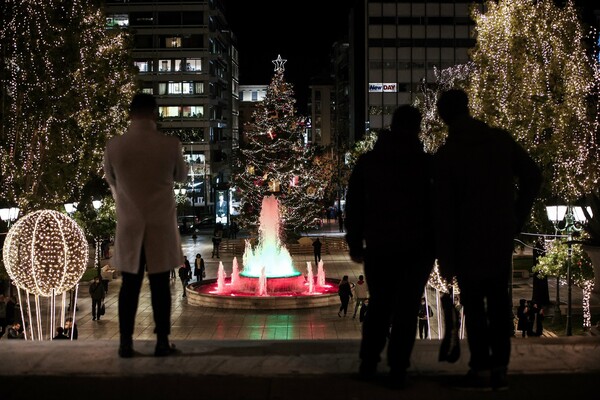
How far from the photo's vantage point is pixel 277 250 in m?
34.9

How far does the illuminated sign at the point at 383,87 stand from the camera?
92000mm

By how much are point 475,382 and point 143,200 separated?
2441mm

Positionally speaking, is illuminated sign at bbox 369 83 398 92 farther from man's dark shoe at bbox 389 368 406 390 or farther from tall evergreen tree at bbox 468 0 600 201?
man's dark shoe at bbox 389 368 406 390

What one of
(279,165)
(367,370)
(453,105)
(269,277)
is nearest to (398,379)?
(367,370)

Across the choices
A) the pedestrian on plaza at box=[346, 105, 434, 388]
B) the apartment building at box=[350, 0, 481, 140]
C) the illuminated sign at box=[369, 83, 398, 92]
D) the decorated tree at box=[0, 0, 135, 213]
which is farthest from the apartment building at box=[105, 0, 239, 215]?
the pedestrian on plaza at box=[346, 105, 434, 388]

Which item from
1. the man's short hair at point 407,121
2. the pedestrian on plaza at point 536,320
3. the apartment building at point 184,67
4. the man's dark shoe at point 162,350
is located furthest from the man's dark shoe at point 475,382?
the apartment building at point 184,67

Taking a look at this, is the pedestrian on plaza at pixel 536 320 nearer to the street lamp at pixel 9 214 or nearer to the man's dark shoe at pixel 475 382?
the street lamp at pixel 9 214

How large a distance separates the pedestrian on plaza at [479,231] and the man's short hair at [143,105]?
2045 millimetres

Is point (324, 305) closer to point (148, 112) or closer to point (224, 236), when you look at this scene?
point (148, 112)

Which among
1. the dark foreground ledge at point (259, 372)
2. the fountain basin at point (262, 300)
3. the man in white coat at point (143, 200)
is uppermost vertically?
the man in white coat at point (143, 200)

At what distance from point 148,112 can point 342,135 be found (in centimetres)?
11322

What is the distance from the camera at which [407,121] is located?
5.36 meters

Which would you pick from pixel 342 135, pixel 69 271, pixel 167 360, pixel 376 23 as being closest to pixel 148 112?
pixel 167 360

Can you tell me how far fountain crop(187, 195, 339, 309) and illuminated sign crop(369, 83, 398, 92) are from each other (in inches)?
2203
